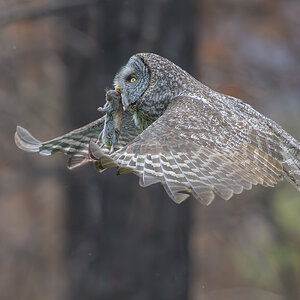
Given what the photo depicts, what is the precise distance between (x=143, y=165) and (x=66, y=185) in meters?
3.85

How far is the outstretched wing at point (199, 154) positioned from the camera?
3275 millimetres

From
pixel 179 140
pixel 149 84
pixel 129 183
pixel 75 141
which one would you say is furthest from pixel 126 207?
pixel 179 140

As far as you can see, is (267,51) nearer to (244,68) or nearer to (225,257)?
(244,68)

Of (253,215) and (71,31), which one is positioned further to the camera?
(253,215)

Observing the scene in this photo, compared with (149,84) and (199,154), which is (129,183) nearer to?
(149,84)

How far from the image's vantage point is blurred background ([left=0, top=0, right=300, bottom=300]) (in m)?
6.56

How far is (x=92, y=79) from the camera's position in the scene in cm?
677

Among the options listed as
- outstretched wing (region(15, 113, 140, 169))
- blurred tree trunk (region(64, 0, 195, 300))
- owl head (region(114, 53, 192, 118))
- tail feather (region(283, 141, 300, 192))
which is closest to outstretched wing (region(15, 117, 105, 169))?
outstretched wing (region(15, 113, 140, 169))

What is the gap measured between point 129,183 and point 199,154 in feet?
9.91

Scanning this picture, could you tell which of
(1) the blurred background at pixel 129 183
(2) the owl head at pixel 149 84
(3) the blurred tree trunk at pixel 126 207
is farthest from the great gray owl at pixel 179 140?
(1) the blurred background at pixel 129 183

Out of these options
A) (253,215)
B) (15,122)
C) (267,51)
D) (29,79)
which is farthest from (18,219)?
(267,51)

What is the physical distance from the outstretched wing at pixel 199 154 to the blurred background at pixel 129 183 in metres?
2.63

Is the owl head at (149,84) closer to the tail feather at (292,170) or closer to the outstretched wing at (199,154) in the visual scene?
the outstretched wing at (199,154)

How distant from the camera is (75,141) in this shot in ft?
14.4
